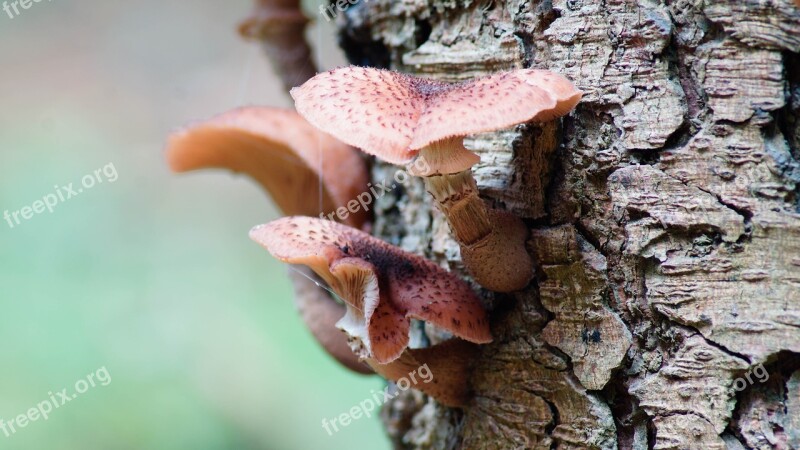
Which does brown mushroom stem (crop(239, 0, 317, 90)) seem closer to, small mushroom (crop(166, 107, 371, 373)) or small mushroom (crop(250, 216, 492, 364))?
small mushroom (crop(166, 107, 371, 373))

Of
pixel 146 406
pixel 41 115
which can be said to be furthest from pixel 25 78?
pixel 146 406

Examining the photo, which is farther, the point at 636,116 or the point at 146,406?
the point at 146,406

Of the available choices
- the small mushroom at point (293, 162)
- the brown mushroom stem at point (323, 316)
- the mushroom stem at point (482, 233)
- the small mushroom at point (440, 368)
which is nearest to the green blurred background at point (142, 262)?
the small mushroom at point (293, 162)

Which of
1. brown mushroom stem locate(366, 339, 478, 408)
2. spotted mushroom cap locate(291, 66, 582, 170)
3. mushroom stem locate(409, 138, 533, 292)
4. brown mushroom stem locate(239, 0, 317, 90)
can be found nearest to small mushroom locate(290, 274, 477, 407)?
brown mushroom stem locate(366, 339, 478, 408)

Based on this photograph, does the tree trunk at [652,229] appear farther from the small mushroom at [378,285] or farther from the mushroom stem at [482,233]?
the small mushroom at [378,285]

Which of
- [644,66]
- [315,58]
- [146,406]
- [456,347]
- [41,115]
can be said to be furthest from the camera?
[41,115]

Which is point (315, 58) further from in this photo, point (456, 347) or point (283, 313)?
point (283, 313)

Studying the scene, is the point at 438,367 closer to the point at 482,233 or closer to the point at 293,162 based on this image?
the point at 482,233
